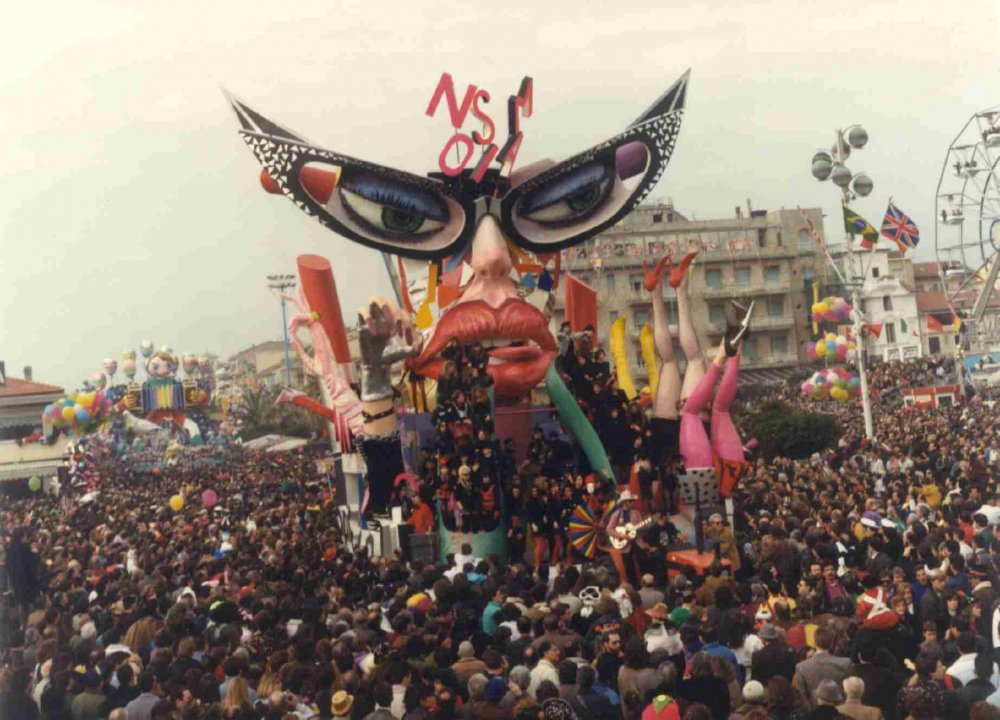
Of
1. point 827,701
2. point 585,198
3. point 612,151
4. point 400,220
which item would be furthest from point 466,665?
point 612,151

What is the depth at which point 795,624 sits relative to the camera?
327 inches

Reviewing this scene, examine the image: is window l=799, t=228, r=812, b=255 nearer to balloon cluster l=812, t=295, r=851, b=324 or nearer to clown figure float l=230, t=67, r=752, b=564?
balloon cluster l=812, t=295, r=851, b=324

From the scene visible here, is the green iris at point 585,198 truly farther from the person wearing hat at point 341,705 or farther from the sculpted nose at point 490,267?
the person wearing hat at point 341,705

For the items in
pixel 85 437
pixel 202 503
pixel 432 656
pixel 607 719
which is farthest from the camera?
pixel 85 437

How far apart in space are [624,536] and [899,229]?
18.3 m

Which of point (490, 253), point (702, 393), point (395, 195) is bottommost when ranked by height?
point (702, 393)

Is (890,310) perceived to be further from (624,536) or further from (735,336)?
(624,536)

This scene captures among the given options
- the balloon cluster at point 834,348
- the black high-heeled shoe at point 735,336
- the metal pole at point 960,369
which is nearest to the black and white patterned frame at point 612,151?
the black high-heeled shoe at point 735,336

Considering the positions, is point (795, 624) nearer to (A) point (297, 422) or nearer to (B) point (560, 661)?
(B) point (560, 661)

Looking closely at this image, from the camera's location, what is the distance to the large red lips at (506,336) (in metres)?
16.7

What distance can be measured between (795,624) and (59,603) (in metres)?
7.38

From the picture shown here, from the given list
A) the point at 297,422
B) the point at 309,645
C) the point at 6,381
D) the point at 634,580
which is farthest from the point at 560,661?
the point at 297,422

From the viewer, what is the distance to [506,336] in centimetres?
1691

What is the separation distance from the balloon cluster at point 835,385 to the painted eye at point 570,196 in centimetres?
1140
